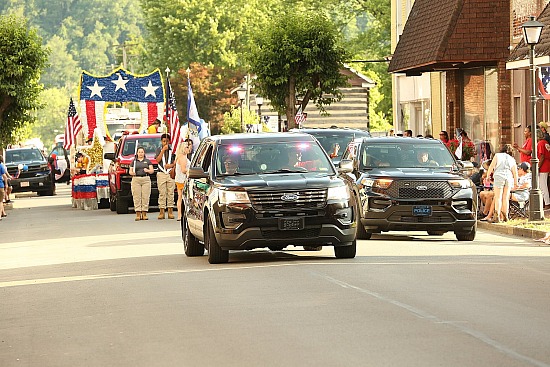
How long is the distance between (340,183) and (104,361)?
8.22 m

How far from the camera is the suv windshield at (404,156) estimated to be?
2398cm

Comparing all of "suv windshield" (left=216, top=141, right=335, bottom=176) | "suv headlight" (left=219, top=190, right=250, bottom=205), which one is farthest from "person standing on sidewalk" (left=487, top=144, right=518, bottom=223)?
"suv headlight" (left=219, top=190, right=250, bottom=205)

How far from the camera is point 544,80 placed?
29.2 m

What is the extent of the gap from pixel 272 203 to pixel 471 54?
20.1 metres

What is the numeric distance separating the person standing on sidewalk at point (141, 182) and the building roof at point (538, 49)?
8996 millimetres

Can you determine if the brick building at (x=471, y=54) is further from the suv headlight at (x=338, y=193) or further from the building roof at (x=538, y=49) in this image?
the suv headlight at (x=338, y=193)

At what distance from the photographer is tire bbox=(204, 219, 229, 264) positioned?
18.4 metres

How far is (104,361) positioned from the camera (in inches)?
412

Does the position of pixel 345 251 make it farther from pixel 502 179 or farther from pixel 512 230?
pixel 502 179

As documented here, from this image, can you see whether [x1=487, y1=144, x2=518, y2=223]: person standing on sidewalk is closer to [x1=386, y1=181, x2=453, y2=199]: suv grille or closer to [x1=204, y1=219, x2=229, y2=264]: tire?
[x1=386, y1=181, x2=453, y2=199]: suv grille

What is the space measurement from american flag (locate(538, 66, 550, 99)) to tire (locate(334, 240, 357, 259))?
1166 cm

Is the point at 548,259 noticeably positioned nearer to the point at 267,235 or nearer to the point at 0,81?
the point at 267,235

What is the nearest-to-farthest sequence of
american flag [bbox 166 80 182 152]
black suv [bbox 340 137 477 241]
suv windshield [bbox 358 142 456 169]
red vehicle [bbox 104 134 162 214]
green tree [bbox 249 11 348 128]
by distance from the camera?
black suv [bbox 340 137 477 241] → suv windshield [bbox 358 142 456 169] → red vehicle [bbox 104 134 162 214] → american flag [bbox 166 80 182 152] → green tree [bbox 249 11 348 128]

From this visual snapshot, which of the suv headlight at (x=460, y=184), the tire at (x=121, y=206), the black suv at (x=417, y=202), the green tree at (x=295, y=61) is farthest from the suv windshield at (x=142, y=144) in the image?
the green tree at (x=295, y=61)
